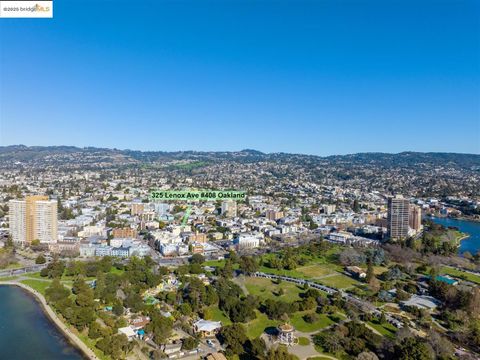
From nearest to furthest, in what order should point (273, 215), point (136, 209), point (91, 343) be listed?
1. point (91, 343)
2. point (136, 209)
3. point (273, 215)

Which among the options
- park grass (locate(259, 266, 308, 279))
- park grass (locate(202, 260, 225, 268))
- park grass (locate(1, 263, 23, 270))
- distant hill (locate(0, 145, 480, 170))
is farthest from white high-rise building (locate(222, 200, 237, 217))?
distant hill (locate(0, 145, 480, 170))

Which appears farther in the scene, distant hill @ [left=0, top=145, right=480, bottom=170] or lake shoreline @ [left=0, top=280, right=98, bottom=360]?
distant hill @ [left=0, top=145, right=480, bottom=170]

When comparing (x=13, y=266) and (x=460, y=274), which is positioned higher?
(x=460, y=274)

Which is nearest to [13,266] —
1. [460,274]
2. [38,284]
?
[38,284]

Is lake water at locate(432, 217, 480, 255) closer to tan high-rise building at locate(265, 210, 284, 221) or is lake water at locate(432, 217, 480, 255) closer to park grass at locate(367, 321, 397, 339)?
tan high-rise building at locate(265, 210, 284, 221)

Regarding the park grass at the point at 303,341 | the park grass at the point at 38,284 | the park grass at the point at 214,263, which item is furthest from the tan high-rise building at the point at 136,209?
the park grass at the point at 303,341

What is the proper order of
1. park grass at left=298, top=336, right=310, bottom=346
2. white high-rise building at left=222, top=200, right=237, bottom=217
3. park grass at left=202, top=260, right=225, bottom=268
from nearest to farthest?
park grass at left=298, top=336, right=310, bottom=346, park grass at left=202, top=260, right=225, bottom=268, white high-rise building at left=222, top=200, right=237, bottom=217

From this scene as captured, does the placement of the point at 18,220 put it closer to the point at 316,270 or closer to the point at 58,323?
the point at 58,323

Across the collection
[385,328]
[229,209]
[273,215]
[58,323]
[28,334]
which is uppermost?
[229,209]
